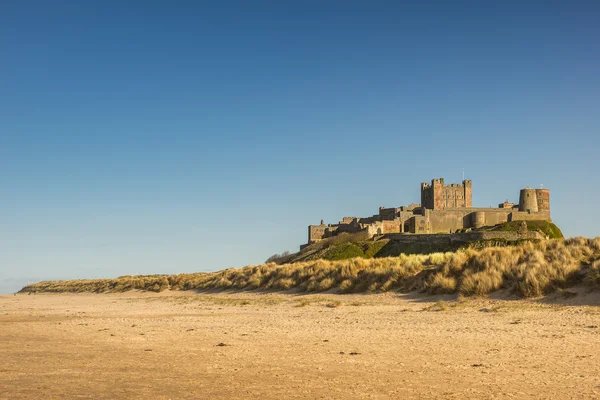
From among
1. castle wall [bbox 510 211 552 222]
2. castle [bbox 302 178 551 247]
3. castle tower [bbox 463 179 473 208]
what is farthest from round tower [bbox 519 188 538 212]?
castle tower [bbox 463 179 473 208]

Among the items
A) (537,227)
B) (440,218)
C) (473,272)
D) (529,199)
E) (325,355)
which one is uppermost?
(529,199)

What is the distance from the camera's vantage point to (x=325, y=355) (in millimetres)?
10398

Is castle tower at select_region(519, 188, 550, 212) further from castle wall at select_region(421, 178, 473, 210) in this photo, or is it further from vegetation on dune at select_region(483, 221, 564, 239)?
castle wall at select_region(421, 178, 473, 210)

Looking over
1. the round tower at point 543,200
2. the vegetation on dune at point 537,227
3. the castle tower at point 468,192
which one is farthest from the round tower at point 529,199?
the castle tower at point 468,192

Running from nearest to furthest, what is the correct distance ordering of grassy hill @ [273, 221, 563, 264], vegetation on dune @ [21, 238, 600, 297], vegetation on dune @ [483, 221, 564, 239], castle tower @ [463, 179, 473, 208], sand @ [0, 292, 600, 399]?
sand @ [0, 292, 600, 399]
vegetation on dune @ [21, 238, 600, 297]
grassy hill @ [273, 221, 563, 264]
vegetation on dune @ [483, 221, 564, 239]
castle tower @ [463, 179, 473, 208]

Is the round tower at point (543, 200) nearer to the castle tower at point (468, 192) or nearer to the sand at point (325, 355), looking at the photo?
the castle tower at point (468, 192)

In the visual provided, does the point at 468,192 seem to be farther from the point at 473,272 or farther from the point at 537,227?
the point at 473,272

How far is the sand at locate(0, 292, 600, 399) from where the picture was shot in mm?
7695

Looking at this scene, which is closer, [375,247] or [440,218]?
[375,247]

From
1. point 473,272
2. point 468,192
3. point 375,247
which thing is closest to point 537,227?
point 375,247

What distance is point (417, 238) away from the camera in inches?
2534

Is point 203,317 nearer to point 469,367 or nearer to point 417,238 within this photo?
point 469,367

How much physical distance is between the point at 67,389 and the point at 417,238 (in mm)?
58629

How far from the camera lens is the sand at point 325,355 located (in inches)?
303
